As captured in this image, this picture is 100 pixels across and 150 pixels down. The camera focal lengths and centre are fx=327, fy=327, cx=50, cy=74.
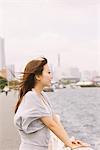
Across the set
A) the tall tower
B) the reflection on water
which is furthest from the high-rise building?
the reflection on water

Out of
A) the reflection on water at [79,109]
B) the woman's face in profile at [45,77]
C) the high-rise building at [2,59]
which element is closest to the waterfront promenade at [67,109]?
the reflection on water at [79,109]

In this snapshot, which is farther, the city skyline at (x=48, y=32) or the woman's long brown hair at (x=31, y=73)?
the city skyline at (x=48, y=32)

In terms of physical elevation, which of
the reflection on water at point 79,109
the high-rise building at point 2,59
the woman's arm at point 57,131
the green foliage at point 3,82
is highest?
the high-rise building at point 2,59

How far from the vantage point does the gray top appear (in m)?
1.30

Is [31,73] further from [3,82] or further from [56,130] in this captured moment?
[3,82]

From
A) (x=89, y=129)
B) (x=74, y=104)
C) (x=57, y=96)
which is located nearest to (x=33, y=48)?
(x=57, y=96)

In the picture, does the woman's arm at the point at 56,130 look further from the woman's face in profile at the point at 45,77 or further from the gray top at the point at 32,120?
the woman's face in profile at the point at 45,77

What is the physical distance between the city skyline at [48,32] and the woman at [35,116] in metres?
1.32

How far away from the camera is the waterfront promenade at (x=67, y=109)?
2.71m

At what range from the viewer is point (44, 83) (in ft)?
4.46

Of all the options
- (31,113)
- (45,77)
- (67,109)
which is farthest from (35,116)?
(67,109)

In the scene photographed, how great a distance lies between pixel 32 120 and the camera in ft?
4.29

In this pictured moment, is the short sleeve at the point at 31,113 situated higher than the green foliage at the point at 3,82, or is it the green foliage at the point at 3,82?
the short sleeve at the point at 31,113

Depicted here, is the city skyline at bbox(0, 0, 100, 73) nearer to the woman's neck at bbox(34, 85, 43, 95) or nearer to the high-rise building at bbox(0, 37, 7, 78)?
the high-rise building at bbox(0, 37, 7, 78)
